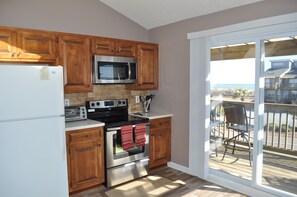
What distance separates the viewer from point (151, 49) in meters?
3.97

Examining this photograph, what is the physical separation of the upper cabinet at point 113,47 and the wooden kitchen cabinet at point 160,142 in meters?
1.24

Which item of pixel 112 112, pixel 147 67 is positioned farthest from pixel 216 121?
pixel 112 112

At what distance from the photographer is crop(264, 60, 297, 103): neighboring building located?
2.66 meters

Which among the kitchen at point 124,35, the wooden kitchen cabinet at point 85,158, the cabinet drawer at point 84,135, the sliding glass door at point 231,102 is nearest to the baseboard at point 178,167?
the kitchen at point 124,35

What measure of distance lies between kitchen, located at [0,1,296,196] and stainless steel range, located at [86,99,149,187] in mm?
264

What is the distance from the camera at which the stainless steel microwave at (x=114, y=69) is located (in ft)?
10.8

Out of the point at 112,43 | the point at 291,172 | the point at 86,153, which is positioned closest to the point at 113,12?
the point at 112,43

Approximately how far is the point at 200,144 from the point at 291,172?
1243mm

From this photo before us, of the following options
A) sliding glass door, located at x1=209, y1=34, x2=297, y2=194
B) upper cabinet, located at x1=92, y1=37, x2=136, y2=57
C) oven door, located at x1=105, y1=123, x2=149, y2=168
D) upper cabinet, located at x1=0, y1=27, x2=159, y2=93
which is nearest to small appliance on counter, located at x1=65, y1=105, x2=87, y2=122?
upper cabinet, located at x1=0, y1=27, x2=159, y2=93

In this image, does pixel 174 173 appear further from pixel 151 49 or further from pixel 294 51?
pixel 294 51

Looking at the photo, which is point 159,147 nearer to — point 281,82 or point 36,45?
point 281,82

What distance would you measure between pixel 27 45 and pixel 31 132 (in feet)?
3.77

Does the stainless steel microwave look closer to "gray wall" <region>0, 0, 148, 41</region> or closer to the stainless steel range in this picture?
the stainless steel range

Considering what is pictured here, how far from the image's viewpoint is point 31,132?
229 cm
